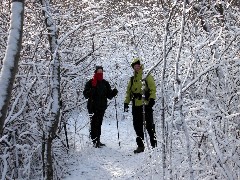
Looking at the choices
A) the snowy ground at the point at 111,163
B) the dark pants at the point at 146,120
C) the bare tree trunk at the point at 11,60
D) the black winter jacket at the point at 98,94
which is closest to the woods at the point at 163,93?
the bare tree trunk at the point at 11,60

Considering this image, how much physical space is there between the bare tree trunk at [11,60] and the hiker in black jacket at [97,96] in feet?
16.5

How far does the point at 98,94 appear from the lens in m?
8.54

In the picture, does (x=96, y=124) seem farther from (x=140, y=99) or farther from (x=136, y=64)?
(x=136, y=64)

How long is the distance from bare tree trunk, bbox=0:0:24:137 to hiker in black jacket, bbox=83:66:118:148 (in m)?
5.04

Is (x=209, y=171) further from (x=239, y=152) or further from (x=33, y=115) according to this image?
(x=33, y=115)

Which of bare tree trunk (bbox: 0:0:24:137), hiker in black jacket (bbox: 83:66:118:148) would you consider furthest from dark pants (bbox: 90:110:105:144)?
bare tree trunk (bbox: 0:0:24:137)

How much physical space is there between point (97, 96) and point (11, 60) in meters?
5.41

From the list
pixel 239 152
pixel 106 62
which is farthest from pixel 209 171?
pixel 106 62

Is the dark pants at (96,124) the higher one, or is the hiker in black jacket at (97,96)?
the hiker in black jacket at (97,96)

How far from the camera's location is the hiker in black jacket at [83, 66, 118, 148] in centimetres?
843

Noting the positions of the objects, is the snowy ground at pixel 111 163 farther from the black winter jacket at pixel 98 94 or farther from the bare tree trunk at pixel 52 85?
the bare tree trunk at pixel 52 85

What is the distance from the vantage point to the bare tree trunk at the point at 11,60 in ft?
10.2

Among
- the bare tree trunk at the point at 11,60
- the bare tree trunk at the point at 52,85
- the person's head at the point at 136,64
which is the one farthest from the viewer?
the person's head at the point at 136,64

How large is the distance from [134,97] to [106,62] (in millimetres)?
9982
